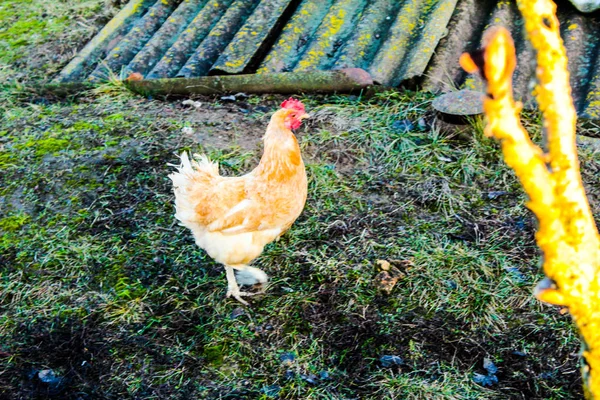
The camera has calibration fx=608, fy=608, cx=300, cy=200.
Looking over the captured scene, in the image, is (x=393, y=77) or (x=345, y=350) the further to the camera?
(x=393, y=77)

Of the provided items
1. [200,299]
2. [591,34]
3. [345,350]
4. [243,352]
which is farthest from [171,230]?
[591,34]

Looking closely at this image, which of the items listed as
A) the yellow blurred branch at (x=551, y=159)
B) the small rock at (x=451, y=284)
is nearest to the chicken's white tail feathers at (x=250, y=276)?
the small rock at (x=451, y=284)

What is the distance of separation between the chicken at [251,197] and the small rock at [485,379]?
4.08 ft

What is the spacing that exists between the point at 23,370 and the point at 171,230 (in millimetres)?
1236

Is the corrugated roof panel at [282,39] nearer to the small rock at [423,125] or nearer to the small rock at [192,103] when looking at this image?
the small rock at [192,103]

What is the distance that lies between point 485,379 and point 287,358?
100 centimetres

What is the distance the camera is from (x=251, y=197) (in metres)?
3.27

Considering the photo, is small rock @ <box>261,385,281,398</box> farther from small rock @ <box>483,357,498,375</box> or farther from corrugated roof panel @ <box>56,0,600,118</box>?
corrugated roof panel @ <box>56,0,600,118</box>

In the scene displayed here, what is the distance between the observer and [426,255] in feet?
11.9

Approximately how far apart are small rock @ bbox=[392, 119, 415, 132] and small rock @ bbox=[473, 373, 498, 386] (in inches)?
82.0

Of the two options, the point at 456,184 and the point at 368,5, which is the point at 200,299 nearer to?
the point at 456,184

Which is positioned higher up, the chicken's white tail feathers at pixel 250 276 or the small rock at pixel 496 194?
the small rock at pixel 496 194

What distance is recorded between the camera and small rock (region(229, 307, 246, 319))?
11.4ft

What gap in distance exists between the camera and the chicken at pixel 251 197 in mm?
3236
